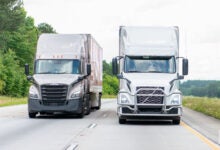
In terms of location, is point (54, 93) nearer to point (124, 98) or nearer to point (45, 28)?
point (124, 98)

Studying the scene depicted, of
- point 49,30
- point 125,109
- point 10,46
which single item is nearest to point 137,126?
point 125,109

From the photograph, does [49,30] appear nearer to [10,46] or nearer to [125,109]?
[10,46]

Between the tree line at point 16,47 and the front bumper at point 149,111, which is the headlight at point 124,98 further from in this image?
the tree line at point 16,47

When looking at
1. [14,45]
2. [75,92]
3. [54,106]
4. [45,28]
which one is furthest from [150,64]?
[45,28]

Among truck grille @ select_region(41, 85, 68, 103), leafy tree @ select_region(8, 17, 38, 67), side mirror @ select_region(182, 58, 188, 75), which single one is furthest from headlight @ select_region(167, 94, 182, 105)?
leafy tree @ select_region(8, 17, 38, 67)

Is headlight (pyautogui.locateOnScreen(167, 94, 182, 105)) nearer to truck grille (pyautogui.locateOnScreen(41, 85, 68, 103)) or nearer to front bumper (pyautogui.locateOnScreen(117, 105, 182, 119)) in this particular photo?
front bumper (pyautogui.locateOnScreen(117, 105, 182, 119))

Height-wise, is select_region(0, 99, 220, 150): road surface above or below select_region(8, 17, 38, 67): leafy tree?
below

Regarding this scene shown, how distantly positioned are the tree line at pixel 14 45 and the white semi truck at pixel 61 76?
46324 millimetres

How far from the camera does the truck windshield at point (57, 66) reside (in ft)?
88.1

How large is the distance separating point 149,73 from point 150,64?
0.42 m

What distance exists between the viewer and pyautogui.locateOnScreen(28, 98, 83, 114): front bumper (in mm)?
25781

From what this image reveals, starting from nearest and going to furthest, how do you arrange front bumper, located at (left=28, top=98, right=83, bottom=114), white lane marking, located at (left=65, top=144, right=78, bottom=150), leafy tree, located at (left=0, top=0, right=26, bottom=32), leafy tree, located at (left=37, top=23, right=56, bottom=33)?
white lane marking, located at (left=65, top=144, right=78, bottom=150) → front bumper, located at (left=28, top=98, right=83, bottom=114) → leafy tree, located at (left=0, top=0, right=26, bottom=32) → leafy tree, located at (left=37, top=23, right=56, bottom=33)

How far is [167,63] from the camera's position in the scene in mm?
23188

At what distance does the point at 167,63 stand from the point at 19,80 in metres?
75.5
